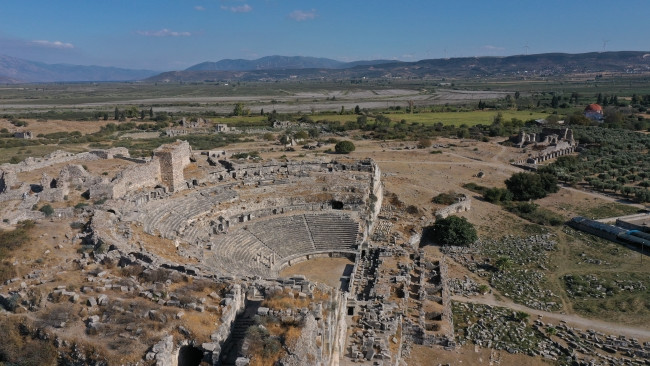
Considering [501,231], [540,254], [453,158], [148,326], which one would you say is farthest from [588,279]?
[453,158]

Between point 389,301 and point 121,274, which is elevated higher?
point 121,274

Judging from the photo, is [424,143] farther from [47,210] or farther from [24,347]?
[24,347]

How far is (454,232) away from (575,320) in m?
11.4

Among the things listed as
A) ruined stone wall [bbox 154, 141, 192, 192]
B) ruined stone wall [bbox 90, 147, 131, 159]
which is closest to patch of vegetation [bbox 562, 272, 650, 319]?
ruined stone wall [bbox 154, 141, 192, 192]

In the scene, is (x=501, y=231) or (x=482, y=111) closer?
(x=501, y=231)

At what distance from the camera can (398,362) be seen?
66.7 ft

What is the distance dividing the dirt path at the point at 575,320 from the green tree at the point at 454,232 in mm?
7852

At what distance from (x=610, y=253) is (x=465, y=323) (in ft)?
56.3

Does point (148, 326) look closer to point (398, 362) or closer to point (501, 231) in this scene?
point (398, 362)

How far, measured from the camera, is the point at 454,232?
115 ft

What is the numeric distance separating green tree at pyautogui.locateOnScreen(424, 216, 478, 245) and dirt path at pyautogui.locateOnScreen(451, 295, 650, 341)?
785 centimetres

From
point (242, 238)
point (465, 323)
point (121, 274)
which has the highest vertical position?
point (121, 274)

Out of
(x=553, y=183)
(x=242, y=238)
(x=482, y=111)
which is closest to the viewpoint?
(x=242, y=238)

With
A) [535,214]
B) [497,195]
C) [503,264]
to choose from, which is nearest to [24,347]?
[503,264]
